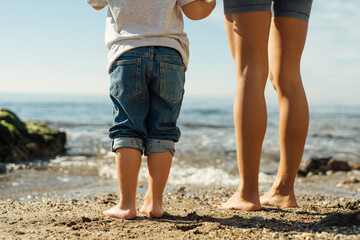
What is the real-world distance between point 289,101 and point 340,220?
3.23 feet

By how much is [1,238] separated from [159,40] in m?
1.51

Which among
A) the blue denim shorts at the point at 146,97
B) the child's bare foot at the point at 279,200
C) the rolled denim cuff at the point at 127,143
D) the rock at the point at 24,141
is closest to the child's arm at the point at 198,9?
the blue denim shorts at the point at 146,97

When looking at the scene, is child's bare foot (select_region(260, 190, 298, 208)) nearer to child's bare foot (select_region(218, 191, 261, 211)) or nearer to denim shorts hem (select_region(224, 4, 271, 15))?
child's bare foot (select_region(218, 191, 261, 211))

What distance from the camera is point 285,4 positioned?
2746mm

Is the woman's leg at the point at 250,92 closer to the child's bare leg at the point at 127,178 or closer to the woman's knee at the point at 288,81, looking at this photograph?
the woman's knee at the point at 288,81

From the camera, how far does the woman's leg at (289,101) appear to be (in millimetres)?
2773

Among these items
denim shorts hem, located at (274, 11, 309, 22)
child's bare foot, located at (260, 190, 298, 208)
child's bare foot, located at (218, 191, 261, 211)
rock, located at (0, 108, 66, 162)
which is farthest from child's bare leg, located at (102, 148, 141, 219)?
rock, located at (0, 108, 66, 162)

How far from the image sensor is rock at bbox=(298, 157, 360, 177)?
618 cm

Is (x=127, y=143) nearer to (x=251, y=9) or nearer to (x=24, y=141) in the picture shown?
(x=251, y=9)

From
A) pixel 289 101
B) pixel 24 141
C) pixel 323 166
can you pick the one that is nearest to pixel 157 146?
pixel 289 101

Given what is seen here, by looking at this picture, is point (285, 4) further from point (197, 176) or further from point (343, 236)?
point (197, 176)

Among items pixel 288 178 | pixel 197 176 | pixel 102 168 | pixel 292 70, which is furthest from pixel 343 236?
pixel 102 168

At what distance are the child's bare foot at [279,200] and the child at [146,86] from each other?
36.0 inches

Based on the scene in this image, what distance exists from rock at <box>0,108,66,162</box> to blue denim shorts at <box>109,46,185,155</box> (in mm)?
5155
